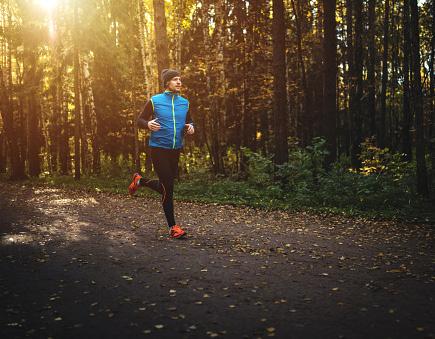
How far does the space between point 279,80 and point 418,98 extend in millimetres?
4576

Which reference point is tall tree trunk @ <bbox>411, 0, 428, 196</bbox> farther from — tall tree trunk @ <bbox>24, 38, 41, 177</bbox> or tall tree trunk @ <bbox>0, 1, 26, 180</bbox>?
tall tree trunk @ <bbox>0, 1, 26, 180</bbox>

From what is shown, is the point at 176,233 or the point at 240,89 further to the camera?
the point at 240,89

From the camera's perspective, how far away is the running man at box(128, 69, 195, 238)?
6.51 meters

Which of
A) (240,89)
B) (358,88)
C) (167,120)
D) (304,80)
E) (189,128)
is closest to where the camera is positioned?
(167,120)

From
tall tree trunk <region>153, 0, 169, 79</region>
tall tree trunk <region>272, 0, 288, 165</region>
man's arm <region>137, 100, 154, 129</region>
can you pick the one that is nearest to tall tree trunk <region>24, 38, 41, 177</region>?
tall tree trunk <region>153, 0, 169, 79</region>

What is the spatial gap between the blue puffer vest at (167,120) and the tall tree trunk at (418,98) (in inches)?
242

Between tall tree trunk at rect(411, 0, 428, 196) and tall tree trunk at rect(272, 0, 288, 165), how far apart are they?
414cm

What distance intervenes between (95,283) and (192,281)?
1049 millimetres

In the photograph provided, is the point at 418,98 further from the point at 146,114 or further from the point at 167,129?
the point at 146,114

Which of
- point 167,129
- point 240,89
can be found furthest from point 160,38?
point 167,129

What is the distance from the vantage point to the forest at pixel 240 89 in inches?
434

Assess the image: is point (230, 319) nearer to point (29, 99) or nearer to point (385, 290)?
point (385, 290)

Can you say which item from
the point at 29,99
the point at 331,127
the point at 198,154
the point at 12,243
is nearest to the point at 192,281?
the point at 12,243

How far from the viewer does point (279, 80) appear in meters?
12.9
